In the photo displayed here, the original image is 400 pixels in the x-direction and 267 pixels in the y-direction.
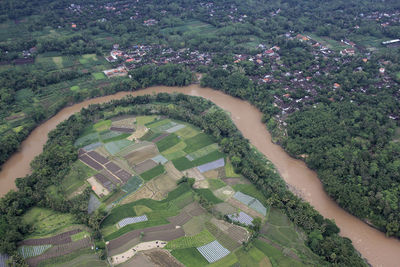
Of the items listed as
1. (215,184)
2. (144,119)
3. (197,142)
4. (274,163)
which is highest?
(215,184)

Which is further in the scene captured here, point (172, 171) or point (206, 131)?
point (206, 131)

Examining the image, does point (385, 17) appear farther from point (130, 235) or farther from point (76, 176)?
point (130, 235)

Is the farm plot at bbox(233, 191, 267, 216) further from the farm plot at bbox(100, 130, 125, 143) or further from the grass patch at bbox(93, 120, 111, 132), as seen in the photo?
the grass patch at bbox(93, 120, 111, 132)

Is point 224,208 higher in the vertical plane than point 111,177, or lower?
higher

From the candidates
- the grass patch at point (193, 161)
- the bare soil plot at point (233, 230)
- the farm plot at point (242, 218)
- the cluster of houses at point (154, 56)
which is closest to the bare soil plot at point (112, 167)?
the grass patch at point (193, 161)

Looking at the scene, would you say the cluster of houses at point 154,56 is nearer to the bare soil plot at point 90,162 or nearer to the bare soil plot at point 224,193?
the bare soil plot at point 90,162

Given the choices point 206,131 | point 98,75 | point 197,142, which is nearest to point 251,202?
point 197,142
